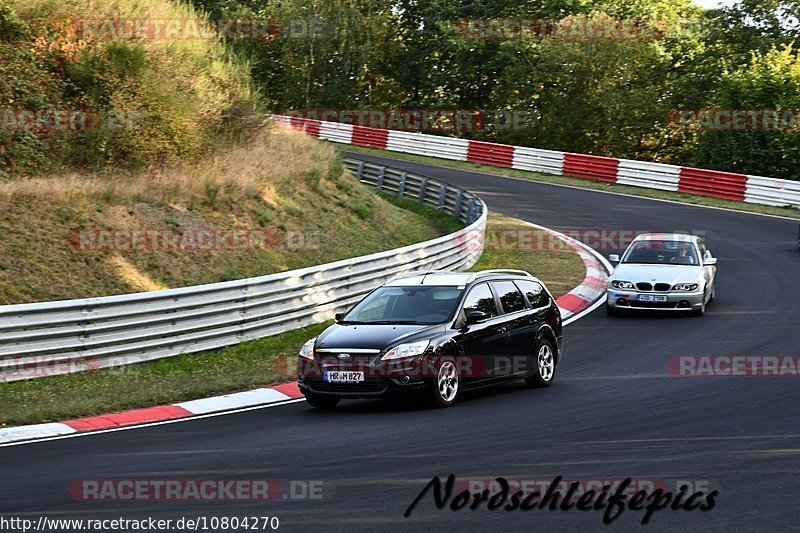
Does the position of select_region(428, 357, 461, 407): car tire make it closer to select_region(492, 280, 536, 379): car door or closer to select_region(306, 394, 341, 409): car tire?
select_region(492, 280, 536, 379): car door

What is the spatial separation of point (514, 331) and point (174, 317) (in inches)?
208

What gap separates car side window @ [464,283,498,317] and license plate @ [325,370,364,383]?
70.8 inches

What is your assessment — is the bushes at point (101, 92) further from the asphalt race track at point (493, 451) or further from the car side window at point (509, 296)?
the asphalt race track at point (493, 451)

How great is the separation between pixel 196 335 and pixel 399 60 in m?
49.7

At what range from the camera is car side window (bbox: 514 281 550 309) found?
47.3 feet

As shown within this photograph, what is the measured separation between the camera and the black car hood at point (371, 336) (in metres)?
12.3

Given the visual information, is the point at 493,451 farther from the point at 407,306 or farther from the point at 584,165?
the point at 584,165

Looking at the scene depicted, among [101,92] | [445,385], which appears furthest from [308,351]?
[101,92]

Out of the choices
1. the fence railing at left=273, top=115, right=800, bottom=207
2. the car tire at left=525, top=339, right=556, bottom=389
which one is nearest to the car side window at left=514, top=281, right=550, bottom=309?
the car tire at left=525, top=339, right=556, bottom=389

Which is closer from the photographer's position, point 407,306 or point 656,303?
point 407,306

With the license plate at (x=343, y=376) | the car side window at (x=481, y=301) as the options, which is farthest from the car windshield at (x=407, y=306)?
the license plate at (x=343, y=376)

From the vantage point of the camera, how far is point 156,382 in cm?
1431

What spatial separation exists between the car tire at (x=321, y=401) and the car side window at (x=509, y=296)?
262 centimetres

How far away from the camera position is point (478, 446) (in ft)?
33.0
